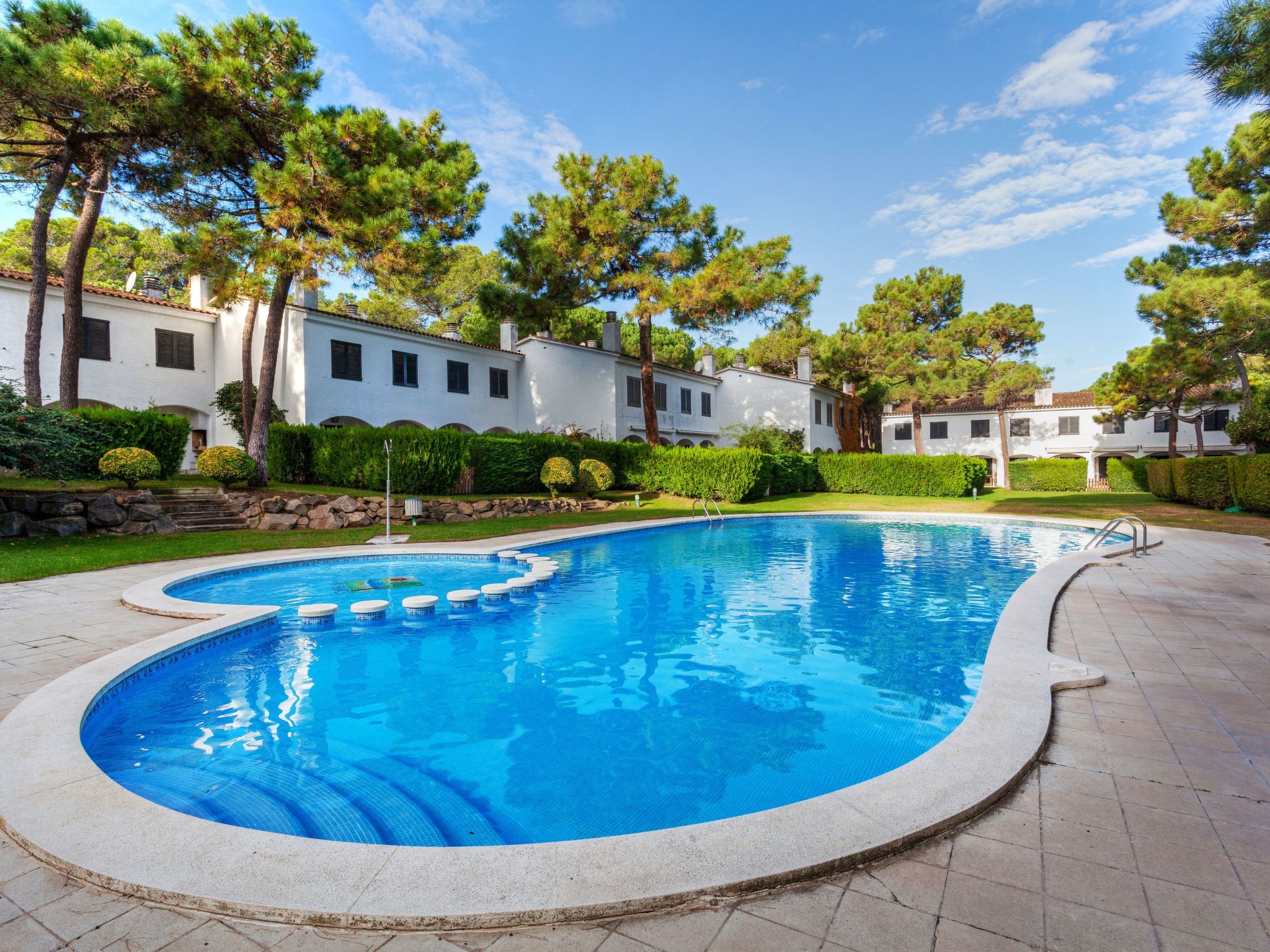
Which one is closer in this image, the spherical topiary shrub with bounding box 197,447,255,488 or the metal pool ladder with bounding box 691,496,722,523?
Answer: the spherical topiary shrub with bounding box 197,447,255,488

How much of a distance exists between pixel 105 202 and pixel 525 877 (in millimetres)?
22050

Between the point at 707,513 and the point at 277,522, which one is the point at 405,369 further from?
the point at 707,513

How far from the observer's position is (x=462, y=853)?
251 cm

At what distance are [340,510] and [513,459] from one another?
542 cm

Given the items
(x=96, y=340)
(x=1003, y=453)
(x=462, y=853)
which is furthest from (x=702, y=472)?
(x=1003, y=453)

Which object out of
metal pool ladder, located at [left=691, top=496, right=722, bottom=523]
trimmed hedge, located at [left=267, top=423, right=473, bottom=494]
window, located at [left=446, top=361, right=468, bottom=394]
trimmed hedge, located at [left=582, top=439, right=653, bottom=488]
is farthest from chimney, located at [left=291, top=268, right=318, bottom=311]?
metal pool ladder, located at [left=691, top=496, right=722, bottom=523]

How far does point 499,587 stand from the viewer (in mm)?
8844

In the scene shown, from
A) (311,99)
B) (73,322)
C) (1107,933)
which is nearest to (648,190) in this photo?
(311,99)

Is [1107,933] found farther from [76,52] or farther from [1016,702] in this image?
[76,52]

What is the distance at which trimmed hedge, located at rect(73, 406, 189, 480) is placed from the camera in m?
13.5

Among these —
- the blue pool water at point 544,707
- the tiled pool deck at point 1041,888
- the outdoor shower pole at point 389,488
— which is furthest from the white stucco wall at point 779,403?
the tiled pool deck at point 1041,888

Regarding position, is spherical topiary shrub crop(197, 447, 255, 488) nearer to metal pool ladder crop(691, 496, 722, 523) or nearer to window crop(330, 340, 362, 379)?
window crop(330, 340, 362, 379)

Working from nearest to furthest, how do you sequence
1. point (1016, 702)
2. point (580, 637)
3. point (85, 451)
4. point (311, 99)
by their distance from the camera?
point (1016, 702) → point (580, 637) → point (85, 451) → point (311, 99)

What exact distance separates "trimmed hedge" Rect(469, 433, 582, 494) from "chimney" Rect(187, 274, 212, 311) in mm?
12946
